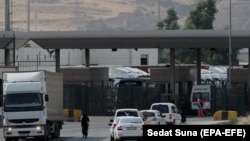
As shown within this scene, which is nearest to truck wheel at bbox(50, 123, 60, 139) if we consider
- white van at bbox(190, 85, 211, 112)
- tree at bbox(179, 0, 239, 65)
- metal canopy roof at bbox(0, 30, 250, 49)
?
metal canopy roof at bbox(0, 30, 250, 49)

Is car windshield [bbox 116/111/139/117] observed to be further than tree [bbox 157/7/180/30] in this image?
No

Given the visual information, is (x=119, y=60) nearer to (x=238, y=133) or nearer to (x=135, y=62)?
(x=135, y=62)

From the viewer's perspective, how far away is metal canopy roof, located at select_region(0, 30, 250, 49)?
226 feet

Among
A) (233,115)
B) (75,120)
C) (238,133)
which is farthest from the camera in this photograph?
(75,120)

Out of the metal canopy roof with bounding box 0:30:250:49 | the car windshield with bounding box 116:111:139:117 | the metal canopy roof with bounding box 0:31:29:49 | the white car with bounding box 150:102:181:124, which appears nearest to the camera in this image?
the car windshield with bounding box 116:111:139:117

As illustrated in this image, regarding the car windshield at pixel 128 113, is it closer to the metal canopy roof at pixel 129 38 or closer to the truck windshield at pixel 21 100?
the truck windshield at pixel 21 100

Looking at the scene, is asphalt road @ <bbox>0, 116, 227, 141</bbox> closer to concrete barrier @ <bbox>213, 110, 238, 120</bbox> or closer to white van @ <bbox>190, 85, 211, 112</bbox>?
concrete barrier @ <bbox>213, 110, 238, 120</bbox>

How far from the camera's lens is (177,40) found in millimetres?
70875

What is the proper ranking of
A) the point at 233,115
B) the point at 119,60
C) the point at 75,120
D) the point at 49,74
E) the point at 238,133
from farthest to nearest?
the point at 119,60
the point at 75,120
the point at 233,115
the point at 49,74
the point at 238,133

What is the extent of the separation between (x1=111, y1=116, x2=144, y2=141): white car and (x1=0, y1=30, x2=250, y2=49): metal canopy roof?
93.4ft

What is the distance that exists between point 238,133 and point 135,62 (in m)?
110

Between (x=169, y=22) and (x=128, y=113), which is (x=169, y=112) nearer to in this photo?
(x=128, y=113)

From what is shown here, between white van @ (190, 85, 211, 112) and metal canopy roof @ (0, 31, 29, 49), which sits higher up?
metal canopy roof @ (0, 31, 29, 49)

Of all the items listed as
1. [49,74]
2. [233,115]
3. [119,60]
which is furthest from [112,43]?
[119,60]
